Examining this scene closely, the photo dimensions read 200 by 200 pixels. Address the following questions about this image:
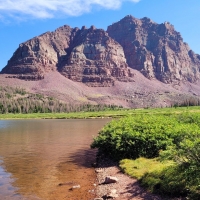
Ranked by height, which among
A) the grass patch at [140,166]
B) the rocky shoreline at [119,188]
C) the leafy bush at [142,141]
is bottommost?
the rocky shoreline at [119,188]

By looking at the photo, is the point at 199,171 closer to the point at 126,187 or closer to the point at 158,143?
the point at 126,187

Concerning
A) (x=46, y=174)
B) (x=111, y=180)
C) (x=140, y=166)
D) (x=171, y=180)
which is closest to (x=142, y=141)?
(x=140, y=166)

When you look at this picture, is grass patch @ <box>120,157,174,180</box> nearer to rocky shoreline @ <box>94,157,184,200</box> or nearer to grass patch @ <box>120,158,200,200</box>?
grass patch @ <box>120,158,200,200</box>

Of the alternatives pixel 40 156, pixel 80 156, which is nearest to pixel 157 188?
pixel 80 156

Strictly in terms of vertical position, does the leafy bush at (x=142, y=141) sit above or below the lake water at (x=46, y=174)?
above

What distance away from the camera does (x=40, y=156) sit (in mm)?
31625

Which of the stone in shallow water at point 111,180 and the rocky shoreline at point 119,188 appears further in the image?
the stone in shallow water at point 111,180

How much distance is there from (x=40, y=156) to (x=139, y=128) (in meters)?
12.5

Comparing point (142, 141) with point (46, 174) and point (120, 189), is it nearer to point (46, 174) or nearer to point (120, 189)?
point (120, 189)

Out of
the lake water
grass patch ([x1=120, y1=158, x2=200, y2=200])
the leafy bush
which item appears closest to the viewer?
grass patch ([x1=120, y1=158, x2=200, y2=200])

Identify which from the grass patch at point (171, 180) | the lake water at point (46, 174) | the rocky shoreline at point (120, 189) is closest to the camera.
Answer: the grass patch at point (171, 180)

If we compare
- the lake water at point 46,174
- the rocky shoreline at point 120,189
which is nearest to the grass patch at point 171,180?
the rocky shoreline at point 120,189

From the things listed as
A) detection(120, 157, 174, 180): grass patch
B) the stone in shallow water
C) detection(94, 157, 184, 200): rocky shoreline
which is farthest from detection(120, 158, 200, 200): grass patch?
the stone in shallow water

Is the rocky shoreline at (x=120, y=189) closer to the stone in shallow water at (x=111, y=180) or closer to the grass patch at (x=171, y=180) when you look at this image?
the stone in shallow water at (x=111, y=180)
